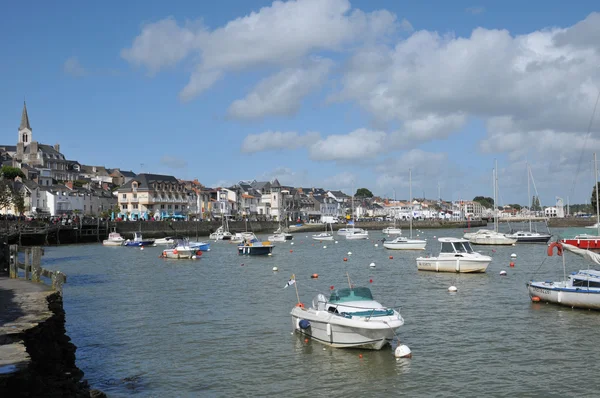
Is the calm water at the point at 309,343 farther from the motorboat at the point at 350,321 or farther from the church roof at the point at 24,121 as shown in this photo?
the church roof at the point at 24,121

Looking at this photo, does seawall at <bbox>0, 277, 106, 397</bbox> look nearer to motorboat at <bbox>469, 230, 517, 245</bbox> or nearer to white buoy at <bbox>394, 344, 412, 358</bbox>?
white buoy at <bbox>394, 344, 412, 358</bbox>

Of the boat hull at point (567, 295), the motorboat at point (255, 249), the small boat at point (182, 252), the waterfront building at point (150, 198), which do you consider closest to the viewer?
the boat hull at point (567, 295)

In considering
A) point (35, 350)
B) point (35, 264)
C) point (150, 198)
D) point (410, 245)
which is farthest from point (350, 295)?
point (150, 198)

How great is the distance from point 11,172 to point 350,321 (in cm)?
13103

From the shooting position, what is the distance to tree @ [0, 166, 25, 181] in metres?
132

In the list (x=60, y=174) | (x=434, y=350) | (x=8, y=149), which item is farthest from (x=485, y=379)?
(x=8, y=149)

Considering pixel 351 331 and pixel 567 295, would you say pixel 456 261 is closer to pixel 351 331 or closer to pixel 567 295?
pixel 567 295

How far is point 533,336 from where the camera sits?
25.1 meters

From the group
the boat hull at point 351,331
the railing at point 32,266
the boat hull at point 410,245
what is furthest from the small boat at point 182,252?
the boat hull at point 351,331

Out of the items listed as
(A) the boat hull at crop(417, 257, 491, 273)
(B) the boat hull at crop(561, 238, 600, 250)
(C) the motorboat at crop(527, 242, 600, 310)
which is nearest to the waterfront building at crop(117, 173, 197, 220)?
(B) the boat hull at crop(561, 238, 600, 250)

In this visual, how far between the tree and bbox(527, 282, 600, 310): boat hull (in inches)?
4987

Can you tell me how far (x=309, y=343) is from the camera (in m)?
24.0

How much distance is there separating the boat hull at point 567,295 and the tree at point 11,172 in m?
127

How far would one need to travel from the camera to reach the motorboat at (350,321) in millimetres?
22031
